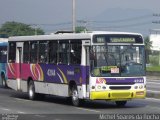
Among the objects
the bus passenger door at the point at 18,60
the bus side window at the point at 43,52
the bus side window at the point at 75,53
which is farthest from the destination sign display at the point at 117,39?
the bus passenger door at the point at 18,60

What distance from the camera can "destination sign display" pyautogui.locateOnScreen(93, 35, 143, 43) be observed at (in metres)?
22.8

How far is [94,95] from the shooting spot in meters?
22.4

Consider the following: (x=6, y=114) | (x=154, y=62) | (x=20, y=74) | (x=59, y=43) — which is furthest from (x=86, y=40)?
(x=154, y=62)

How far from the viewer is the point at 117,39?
23000 millimetres

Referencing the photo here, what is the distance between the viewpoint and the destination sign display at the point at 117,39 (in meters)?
22.8

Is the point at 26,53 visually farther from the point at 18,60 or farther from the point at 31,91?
the point at 31,91

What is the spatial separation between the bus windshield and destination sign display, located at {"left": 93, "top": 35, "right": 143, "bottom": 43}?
0.19 m

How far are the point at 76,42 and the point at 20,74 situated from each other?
632 cm

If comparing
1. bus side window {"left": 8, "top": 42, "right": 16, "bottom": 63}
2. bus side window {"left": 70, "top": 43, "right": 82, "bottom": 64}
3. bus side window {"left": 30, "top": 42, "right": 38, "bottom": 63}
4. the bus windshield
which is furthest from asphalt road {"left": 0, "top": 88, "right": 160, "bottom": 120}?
bus side window {"left": 8, "top": 42, "right": 16, "bottom": 63}

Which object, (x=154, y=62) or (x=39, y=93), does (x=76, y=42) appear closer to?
(x=39, y=93)

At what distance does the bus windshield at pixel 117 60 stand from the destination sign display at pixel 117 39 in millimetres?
191

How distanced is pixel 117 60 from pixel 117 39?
801mm

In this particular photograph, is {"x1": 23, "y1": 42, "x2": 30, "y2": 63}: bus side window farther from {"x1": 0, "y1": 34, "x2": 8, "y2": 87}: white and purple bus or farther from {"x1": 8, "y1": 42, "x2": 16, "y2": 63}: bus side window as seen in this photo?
{"x1": 0, "y1": 34, "x2": 8, "y2": 87}: white and purple bus

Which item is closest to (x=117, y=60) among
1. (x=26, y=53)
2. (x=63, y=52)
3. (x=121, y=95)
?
(x=121, y=95)
